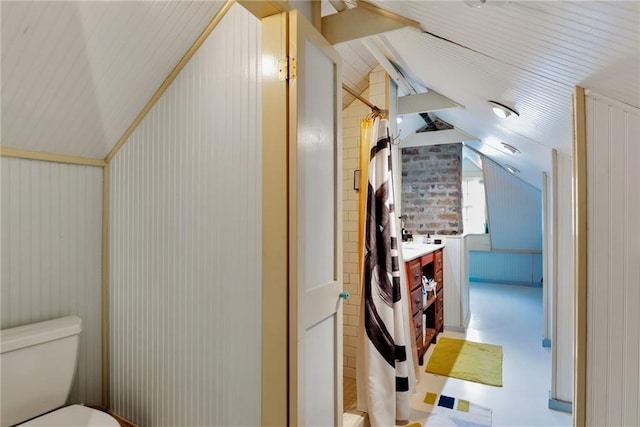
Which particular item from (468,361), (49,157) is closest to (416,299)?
(468,361)

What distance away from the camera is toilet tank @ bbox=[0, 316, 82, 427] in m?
1.49

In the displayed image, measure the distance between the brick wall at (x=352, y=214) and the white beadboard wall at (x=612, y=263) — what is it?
65.9 inches

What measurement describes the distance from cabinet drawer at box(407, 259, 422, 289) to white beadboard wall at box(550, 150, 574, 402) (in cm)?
100

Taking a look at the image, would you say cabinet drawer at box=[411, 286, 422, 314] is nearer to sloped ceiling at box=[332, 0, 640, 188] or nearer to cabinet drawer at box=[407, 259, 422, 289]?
cabinet drawer at box=[407, 259, 422, 289]

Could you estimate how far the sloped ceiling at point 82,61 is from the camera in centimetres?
130

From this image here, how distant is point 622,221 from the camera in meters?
1.20

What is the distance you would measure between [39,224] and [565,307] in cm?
342

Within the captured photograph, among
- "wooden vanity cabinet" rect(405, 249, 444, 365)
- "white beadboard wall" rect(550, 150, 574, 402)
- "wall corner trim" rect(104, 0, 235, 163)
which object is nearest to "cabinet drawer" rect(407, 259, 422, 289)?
"wooden vanity cabinet" rect(405, 249, 444, 365)

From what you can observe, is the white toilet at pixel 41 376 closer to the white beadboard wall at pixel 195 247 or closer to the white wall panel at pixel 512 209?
the white beadboard wall at pixel 195 247

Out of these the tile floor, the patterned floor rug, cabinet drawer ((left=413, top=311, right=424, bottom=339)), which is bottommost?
the tile floor

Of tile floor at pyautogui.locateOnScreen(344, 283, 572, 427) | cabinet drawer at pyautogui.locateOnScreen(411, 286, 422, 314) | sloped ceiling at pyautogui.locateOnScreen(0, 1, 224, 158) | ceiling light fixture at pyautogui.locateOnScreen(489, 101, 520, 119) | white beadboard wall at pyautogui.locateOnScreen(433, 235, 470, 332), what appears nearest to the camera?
sloped ceiling at pyautogui.locateOnScreen(0, 1, 224, 158)

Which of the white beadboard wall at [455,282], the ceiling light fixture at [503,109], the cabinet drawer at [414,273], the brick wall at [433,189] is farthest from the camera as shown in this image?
the brick wall at [433,189]

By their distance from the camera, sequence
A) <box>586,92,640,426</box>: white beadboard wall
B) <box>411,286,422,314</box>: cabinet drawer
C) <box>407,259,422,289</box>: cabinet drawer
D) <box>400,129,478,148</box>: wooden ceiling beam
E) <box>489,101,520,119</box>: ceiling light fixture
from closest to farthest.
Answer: <box>586,92,640,426</box>: white beadboard wall, <box>489,101,520,119</box>: ceiling light fixture, <box>407,259,422,289</box>: cabinet drawer, <box>411,286,422,314</box>: cabinet drawer, <box>400,129,478,148</box>: wooden ceiling beam

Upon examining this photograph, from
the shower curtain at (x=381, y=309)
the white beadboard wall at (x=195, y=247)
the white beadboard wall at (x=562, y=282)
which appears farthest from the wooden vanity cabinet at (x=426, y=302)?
the white beadboard wall at (x=195, y=247)
